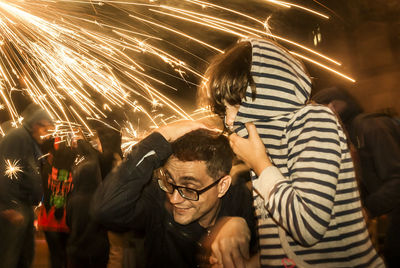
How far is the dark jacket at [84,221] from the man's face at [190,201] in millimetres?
2054

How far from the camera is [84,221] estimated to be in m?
4.65

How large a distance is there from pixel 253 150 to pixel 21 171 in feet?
12.3

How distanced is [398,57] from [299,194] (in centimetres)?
629

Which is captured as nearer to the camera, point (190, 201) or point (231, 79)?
point (231, 79)

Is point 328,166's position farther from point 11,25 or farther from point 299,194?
point 11,25

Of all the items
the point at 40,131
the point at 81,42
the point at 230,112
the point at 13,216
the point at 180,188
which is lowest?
the point at 13,216

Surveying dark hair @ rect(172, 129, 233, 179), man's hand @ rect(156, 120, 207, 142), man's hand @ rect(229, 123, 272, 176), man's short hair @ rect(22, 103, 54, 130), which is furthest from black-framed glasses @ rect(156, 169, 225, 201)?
man's short hair @ rect(22, 103, 54, 130)

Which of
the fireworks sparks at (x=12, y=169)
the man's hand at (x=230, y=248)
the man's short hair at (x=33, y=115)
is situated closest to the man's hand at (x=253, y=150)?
the man's hand at (x=230, y=248)

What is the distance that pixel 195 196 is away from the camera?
9.16ft

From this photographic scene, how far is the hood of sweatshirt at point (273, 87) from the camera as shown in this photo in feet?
6.10

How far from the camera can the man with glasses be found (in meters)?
2.68

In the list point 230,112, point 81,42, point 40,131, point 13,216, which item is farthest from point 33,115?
point 230,112

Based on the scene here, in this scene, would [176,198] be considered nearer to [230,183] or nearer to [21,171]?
[230,183]

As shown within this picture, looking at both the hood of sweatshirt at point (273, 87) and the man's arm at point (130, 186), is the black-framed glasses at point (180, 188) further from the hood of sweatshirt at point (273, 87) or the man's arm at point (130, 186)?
the hood of sweatshirt at point (273, 87)
